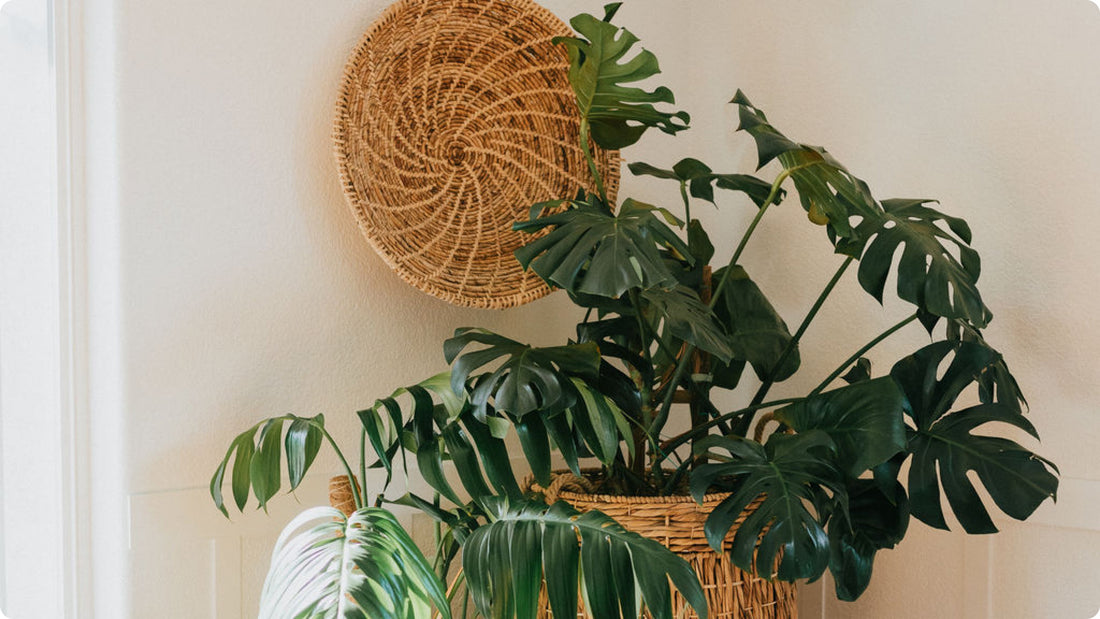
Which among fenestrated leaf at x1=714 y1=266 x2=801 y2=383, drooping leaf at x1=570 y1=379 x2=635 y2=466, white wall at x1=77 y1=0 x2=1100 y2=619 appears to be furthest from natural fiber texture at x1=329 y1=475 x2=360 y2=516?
fenestrated leaf at x1=714 y1=266 x2=801 y2=383

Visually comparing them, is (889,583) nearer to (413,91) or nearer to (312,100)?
(413,91)

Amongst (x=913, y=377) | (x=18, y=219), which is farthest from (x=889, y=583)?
(x=18, y=219)

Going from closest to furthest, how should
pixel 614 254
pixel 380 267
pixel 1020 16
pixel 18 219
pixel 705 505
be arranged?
pixel 614 254 < pixel 705 505 < pixel 18 219 < pixel 1020 16 < pixel 380 267

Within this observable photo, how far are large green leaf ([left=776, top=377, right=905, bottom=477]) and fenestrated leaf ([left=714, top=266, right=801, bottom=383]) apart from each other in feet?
0.46

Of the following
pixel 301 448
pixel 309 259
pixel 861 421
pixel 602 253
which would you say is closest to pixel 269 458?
pixel 301 448

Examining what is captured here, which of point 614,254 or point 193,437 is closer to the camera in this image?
point 614,254

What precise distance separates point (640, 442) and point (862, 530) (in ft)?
1.10

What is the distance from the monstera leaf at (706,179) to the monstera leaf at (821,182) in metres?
0.11

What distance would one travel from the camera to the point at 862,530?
1.28 meters

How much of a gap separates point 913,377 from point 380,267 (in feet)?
2.87

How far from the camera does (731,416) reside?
1.33 m

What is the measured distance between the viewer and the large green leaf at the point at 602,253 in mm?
1111

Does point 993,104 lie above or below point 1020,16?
below

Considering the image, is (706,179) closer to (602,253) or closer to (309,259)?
(602,253)
